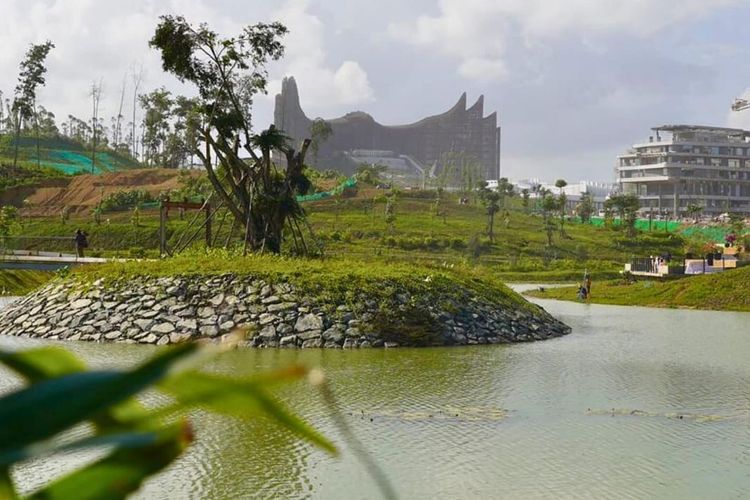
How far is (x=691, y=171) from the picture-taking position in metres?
95.7

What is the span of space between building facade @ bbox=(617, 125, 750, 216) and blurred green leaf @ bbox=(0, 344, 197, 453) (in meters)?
98.1

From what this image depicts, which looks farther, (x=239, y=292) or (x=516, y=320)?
(x=516, y=320)

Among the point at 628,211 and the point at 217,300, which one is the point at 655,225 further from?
the point at 217,300

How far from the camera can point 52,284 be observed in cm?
1662

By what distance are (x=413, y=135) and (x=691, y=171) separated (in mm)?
62010

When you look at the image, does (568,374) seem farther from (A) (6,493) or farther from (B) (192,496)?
(A) (6,493)

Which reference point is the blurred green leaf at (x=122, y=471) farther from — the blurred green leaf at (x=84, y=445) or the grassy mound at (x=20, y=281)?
the grassy mound at (x=20, y=281)

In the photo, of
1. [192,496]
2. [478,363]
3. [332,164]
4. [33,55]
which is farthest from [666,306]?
[332,164]

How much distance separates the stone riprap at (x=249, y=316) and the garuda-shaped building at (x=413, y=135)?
128510 millimetres

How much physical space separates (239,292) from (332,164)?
12329 centimetres

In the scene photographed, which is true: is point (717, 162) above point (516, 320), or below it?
above

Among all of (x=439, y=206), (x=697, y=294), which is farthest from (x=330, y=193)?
(x=697, y=294)

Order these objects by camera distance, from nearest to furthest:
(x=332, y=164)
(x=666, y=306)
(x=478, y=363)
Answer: (x=478, y=363) → (x=666, y=306) → (x=332, y=164)

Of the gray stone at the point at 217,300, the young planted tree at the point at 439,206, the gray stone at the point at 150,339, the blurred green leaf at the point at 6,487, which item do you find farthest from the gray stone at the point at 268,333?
the young planted tree at the point at 439,206
